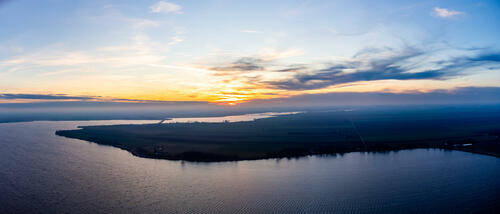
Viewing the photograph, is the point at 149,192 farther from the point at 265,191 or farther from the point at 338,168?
the point at 338,168

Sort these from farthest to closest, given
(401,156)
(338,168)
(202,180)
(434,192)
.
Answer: (401,156), (338,168), (202,180), (434,192)

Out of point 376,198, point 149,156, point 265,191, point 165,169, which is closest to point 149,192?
point 165,169

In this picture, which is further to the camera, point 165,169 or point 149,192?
point 165,169

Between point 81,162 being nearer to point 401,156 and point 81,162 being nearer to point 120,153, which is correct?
point 120,153

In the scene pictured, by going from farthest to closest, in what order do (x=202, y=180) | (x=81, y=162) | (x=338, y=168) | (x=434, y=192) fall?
1. (x=81, y=162)
2. (x=338, y=168)
3. (x=202, y=180)
4. (x=434, y=192)

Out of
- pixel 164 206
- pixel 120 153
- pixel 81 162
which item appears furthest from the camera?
pixel 120 153

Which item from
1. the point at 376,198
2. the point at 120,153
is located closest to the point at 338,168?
the point at 376,198
